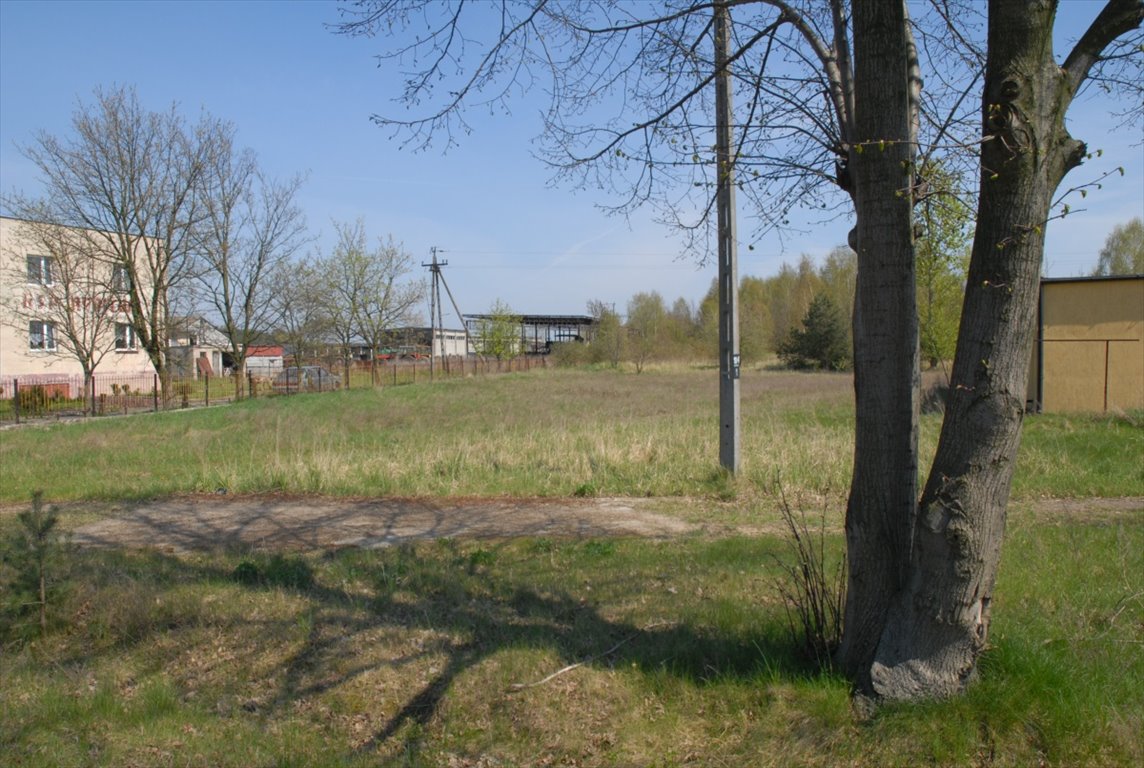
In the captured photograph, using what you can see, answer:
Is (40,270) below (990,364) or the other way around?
the other way around

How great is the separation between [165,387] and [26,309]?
7.40 m

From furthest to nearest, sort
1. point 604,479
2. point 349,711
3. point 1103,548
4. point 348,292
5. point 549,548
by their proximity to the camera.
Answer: point 348,292 < point 604,479 < point 549,548 < point 1103,548 < point 349,711

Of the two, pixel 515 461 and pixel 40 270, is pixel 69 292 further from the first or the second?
Result: pixel 515 461

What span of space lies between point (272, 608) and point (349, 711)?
1.55 metres

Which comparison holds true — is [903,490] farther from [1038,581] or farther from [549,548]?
[549,548]

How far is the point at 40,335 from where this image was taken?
39.2m

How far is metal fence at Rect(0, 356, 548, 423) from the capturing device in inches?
1257

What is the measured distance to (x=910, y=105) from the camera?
4.16 m

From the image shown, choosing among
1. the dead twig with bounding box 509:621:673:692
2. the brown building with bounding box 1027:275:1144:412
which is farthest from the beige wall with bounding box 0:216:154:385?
the dead twig with bounding box 509:621:673:692

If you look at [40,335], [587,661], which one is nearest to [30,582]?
[587,661]

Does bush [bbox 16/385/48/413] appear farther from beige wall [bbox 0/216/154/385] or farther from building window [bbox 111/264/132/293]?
building window [bbox 111/264/132/293]

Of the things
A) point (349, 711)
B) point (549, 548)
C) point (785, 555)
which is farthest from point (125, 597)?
point (785, 555)

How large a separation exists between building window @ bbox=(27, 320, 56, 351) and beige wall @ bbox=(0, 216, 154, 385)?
312 millimetres

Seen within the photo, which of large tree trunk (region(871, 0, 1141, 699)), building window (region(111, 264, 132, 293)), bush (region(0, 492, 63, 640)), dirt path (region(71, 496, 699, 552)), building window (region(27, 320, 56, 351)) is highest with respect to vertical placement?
building window (region(111, 264, 132, 293))
